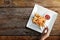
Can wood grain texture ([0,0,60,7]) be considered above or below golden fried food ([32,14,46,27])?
above

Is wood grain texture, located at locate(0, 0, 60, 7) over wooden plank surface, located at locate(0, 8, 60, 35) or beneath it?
over

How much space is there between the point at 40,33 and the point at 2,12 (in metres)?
0.33

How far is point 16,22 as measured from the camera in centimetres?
154

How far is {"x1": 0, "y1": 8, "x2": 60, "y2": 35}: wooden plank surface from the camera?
1525 mm

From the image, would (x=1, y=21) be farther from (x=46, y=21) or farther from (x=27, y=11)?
(x=46, y=21)

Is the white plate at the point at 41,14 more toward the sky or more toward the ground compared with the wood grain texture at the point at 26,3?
more toward the ground

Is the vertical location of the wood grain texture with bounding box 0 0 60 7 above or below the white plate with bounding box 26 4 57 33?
above

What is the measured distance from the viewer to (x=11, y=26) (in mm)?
1533

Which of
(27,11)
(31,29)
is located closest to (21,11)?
(27,11)

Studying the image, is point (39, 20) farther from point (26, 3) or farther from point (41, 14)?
point (26, 3)

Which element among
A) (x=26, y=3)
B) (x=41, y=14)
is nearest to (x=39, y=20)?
(x=41, y=14)

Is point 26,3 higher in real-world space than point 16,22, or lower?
higher

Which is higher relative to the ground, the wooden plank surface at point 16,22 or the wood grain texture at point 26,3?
the wood grain texture at point 26,3

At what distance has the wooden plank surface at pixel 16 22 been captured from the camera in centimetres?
153
